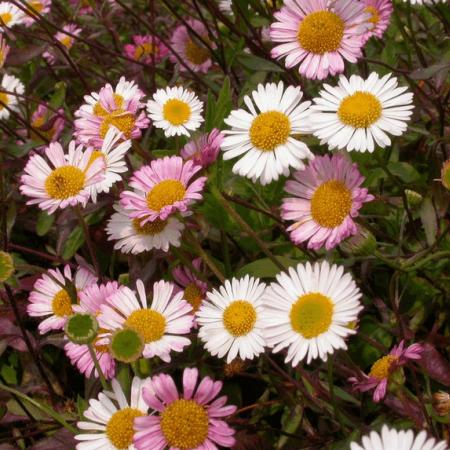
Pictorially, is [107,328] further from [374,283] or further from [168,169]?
[374,283]

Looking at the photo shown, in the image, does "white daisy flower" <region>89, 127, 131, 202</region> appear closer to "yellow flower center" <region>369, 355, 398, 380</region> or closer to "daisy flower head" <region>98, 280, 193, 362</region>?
"daisy flower head" <region>98, 280, 193, 362</region>

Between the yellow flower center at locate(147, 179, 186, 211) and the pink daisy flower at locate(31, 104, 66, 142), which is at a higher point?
the pink daisy flower at locate(31, 104, 66, 142)

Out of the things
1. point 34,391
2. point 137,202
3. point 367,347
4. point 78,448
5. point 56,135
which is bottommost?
point 78,448

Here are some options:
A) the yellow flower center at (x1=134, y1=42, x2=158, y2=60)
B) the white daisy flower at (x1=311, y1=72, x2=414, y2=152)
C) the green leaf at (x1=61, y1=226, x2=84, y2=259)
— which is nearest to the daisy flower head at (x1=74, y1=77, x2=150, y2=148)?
the green leaf at (x1=61, y1=226, x2=84, y2=259)

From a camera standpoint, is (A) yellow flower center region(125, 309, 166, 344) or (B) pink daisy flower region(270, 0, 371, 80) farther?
(B) pink daisy flower region(270, 0, 371, 80)

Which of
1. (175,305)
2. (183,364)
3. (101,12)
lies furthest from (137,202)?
(101,12)

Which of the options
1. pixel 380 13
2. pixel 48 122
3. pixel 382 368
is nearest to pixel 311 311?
pixel 382 368
